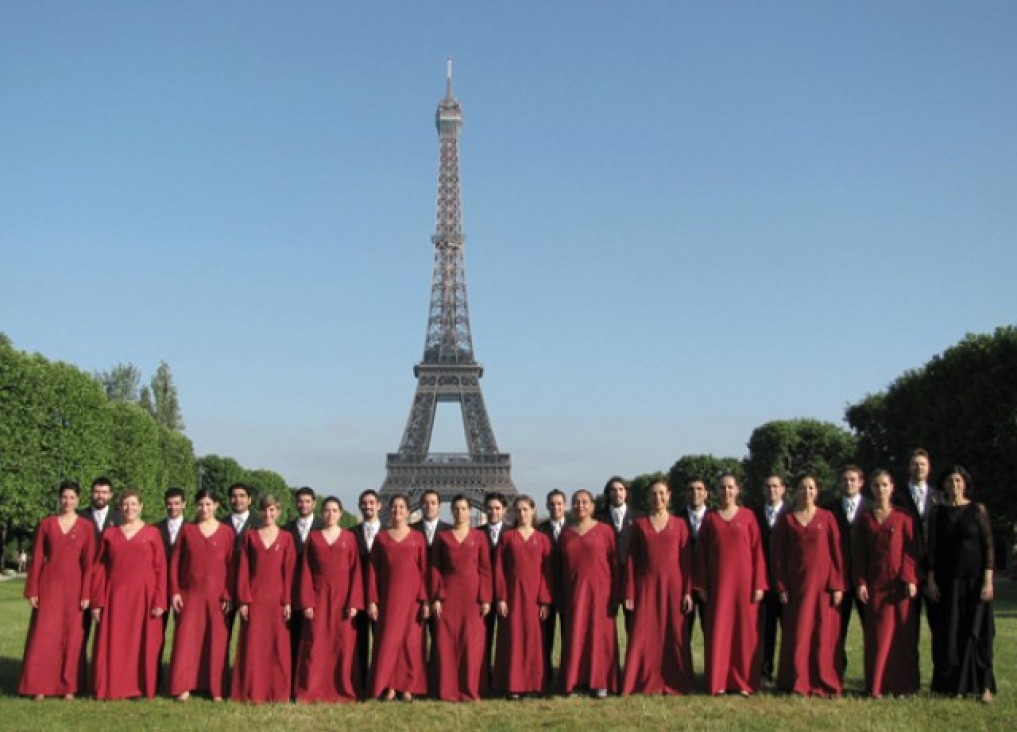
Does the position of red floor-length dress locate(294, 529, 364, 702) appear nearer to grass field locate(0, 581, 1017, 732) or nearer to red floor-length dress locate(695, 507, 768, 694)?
grass field locate(0, 581, 1017, 732)

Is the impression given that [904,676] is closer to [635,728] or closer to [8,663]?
[635,728]

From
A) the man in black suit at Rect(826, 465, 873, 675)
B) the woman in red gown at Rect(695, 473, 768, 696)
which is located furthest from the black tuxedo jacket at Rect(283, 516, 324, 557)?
the man in black suit at Rect(826, 465, 873, 675)

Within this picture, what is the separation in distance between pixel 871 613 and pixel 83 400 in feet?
129

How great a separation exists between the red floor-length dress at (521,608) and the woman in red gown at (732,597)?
184 centimetres

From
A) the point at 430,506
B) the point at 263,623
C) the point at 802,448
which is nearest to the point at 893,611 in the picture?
the point at 430,506

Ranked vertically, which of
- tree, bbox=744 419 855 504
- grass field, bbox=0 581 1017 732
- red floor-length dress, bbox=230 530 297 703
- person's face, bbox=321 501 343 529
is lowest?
grass field, bbox=0 581 1017 732

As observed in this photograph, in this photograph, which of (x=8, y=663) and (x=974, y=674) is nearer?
(x=974, y=674)

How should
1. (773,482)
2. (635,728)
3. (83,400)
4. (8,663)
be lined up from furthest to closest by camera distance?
(83,400), (8,663), (773,482), (635,728)

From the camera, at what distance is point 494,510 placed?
1300 cm

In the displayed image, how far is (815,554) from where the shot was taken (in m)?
12.1

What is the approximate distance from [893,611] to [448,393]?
265 feet

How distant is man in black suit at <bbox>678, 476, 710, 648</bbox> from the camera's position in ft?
40.5

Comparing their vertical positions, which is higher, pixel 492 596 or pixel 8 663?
pixel 492 596

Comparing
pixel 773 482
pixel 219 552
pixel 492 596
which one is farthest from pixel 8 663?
pixel 773 482
